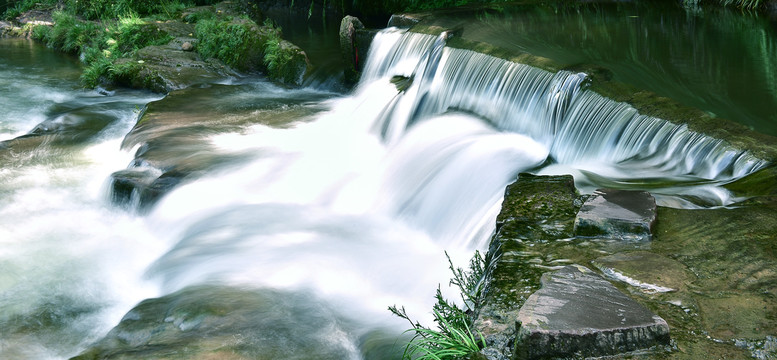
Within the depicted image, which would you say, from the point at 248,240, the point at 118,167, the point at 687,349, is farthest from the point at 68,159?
the point at 687,349

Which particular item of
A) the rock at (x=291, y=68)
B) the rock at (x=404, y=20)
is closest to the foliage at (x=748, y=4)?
the rock at (x=404, y=20)

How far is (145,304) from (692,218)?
3780 millimetres

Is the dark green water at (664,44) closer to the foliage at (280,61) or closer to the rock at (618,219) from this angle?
the foliage at (280,61)

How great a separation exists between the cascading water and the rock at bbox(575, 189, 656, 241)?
842 millimetres

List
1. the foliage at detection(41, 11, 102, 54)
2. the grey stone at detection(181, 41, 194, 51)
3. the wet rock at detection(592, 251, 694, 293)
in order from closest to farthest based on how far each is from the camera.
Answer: the wet rock at detection(592, 251, 694, 293), the grey stone at detection(181, 41, 194, 51), the foliage at detection(41, 11, 102, 54)

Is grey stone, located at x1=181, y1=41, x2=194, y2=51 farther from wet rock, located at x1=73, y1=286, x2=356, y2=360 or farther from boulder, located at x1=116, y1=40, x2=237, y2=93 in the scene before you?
wet rock, located at x1=73, y1=286, x2=356, y2=360

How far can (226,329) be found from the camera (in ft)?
15.7

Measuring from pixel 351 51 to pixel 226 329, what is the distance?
746 cm

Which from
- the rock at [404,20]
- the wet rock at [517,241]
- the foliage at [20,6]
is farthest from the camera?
the foliage at [20,6]

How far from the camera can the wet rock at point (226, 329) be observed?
454cm

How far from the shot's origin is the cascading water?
5516 millimetres

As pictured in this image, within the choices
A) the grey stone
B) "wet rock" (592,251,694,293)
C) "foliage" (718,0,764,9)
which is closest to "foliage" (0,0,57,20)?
the grey stone

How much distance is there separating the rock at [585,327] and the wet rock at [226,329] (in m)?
1.80

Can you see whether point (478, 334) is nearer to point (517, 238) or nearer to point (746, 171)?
point (517, 238)
